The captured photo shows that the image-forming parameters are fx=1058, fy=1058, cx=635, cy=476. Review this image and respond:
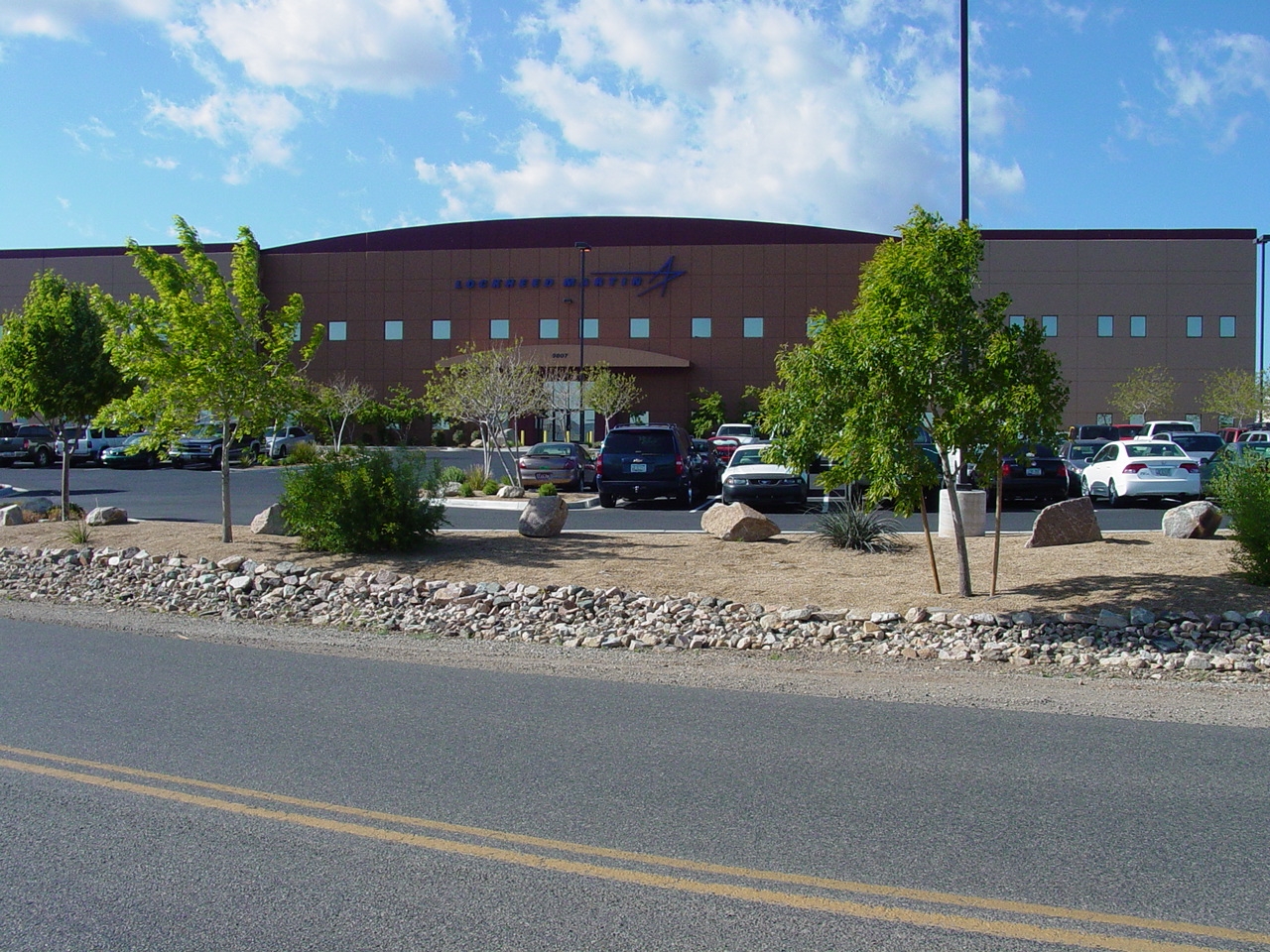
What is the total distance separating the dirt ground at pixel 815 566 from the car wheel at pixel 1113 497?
9464 millimetres

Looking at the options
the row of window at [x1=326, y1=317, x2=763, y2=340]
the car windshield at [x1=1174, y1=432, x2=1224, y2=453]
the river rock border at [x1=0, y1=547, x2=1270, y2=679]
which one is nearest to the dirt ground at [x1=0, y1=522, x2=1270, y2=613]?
the river rock border at [x1=0, y1=547, x2=1270, y2=679]

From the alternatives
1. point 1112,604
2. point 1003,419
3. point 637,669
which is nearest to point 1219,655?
point 1112,604

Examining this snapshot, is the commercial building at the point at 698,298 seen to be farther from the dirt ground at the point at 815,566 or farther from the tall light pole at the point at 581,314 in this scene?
the dirt ground at the point at 815,566

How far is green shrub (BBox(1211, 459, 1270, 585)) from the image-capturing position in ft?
35.9

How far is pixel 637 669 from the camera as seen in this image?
360 inches

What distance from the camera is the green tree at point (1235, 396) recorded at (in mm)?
53125

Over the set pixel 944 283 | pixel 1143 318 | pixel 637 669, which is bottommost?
pixel 637 669

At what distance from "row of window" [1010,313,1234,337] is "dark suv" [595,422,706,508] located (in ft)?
140

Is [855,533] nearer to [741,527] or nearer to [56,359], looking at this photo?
[741,527]

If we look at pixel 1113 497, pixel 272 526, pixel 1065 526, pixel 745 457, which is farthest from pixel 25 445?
pixel 1065 526

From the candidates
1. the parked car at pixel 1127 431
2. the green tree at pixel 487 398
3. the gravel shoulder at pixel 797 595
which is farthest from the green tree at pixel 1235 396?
the gravel shoulder at pixel 797 595

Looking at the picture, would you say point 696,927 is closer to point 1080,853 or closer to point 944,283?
point 1080,853

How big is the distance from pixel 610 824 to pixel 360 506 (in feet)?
32.7

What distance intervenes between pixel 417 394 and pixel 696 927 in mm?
60697
